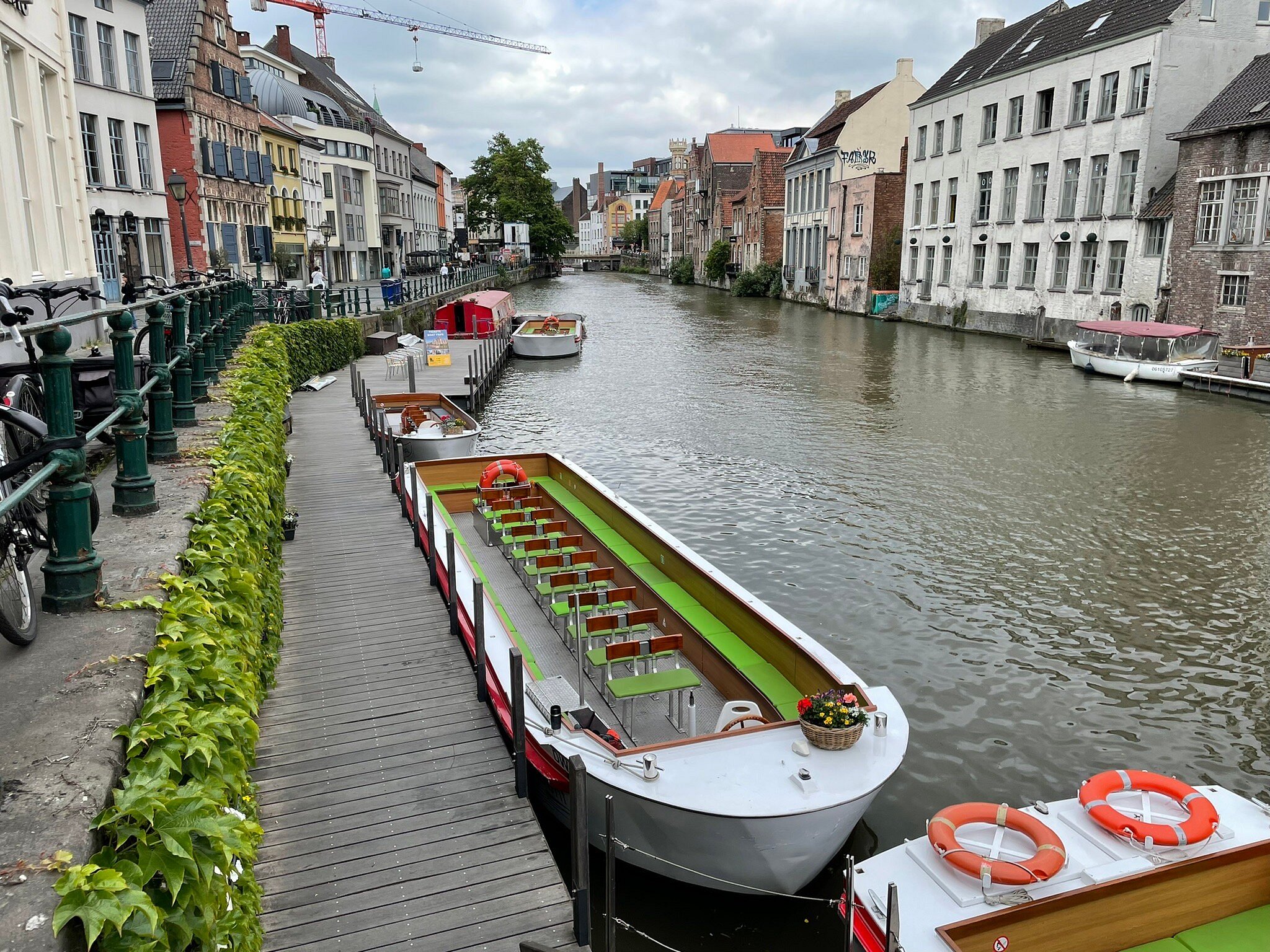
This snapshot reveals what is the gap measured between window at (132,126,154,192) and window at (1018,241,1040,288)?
104ft

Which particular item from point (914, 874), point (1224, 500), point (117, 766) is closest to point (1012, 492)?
point (1224, 500)

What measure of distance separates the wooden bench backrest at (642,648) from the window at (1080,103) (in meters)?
33.4

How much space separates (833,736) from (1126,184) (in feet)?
108

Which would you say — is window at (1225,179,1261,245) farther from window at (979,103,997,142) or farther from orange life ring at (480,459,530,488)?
orange life ring at (480,459,530,488)

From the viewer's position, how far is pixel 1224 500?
16.2 m

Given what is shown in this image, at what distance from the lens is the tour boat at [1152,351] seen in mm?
27344

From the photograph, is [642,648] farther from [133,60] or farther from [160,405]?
[133,60]

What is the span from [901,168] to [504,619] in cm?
5026

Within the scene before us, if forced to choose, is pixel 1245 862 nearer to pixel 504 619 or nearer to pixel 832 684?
pixel 832 684

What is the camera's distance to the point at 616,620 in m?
9.19

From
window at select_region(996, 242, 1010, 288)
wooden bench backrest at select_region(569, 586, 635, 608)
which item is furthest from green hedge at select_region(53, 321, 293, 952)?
window at select_region(996, 242, 1010, 288)

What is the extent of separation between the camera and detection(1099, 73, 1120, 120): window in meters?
Answer: 32.6

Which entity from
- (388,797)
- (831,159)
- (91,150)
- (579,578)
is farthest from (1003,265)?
(388,797)

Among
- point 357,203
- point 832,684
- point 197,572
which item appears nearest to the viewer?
point 197,572
